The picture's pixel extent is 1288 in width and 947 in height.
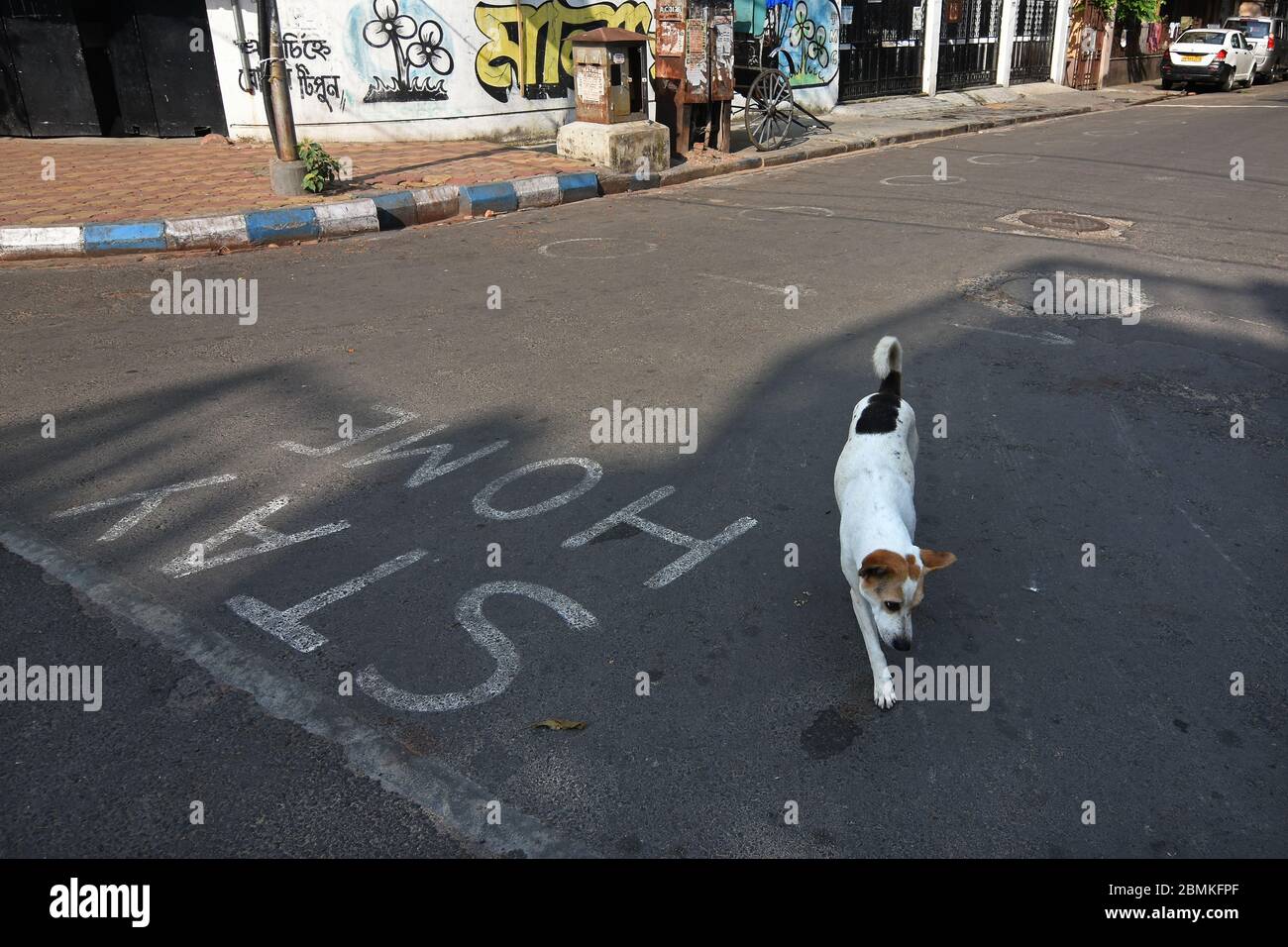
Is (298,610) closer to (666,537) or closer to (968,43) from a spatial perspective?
(666,537)

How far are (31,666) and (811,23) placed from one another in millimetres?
19724

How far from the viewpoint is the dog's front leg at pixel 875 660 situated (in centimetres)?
333

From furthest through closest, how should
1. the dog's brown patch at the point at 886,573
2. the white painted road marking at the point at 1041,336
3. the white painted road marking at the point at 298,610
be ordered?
the white painted road marking at the point at 1041,336, the white painted road marking at the point at 298,610, the dog's brown patch at the point at 886,573

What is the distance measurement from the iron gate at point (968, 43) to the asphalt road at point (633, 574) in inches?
689

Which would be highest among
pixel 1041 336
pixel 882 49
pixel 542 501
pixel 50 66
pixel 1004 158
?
pixel 882 49

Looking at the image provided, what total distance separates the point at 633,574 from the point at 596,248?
615 cm

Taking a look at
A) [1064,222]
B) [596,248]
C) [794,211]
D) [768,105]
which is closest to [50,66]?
[596,248]

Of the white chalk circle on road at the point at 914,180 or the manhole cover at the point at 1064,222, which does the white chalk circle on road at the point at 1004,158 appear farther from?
the manhole cover at the point at 1064,222

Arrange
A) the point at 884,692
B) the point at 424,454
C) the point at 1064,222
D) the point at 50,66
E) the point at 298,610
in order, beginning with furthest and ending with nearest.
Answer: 1. the point at 50,66
2. the point at 1064,222
3. the point at 424,454
4. the point at 298,610
5. the point at 884,692

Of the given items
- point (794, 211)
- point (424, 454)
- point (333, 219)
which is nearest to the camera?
point (424, 454)

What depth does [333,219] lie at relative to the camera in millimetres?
9977

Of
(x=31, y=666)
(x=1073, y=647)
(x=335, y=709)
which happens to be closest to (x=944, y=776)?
(x=1073, y=647)

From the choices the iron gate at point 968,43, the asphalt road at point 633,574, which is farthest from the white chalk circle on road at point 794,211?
the iron gate at point 968,43

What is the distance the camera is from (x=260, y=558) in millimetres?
4152
